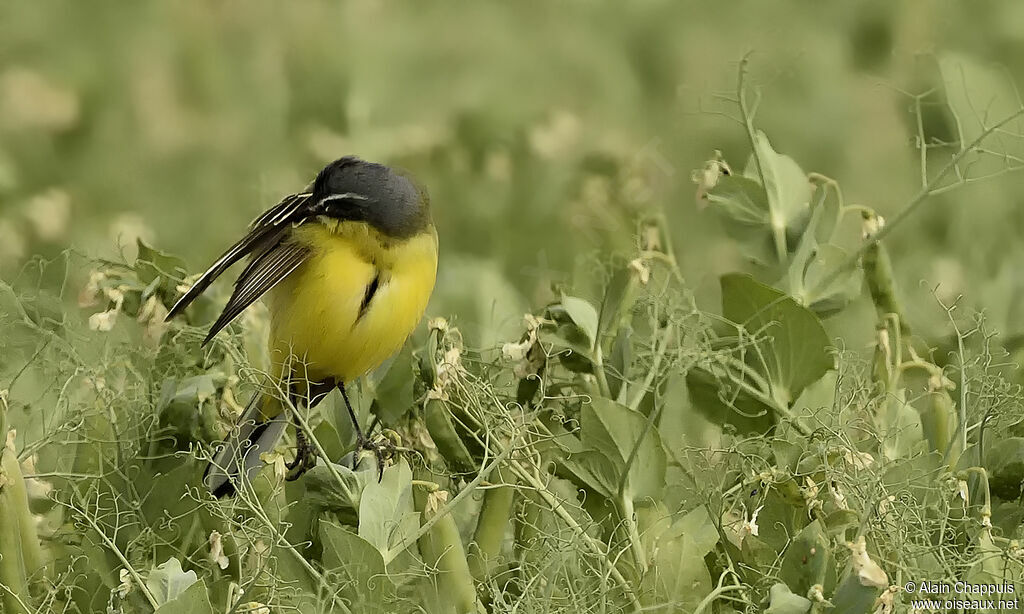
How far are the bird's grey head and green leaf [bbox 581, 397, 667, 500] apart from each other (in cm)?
74

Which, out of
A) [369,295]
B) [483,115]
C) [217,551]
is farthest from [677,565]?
[483,115]

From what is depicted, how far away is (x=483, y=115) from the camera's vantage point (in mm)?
2984

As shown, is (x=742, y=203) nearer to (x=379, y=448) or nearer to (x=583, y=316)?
(x=583, y=316)

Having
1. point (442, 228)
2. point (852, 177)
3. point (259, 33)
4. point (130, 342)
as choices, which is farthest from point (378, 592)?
point (259, 33)

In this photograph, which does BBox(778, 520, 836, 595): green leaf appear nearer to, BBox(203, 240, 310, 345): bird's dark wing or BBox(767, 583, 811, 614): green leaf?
BBox(767, 583, 811, 614): green leaf

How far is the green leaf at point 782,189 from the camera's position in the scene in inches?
48.8

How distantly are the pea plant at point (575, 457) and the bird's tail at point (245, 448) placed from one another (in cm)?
1

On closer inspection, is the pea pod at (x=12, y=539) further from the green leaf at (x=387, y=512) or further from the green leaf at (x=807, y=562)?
the green leaf at (x=807, y=562)

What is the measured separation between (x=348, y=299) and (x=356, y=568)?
0.76 meters

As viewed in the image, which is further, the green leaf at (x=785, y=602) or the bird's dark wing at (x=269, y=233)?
the bird's dark wing at (x=269, y=233)

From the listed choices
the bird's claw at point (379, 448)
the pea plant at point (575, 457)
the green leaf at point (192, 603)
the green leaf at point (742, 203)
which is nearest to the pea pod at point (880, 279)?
the pea plant at point (575, 457)

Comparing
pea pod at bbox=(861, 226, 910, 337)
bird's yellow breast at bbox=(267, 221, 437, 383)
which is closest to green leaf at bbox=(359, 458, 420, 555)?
pea pod at bbox=(861, 226, 910, 337)

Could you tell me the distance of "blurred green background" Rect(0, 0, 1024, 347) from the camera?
233 cm

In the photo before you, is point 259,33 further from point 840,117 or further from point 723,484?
point 723,484
